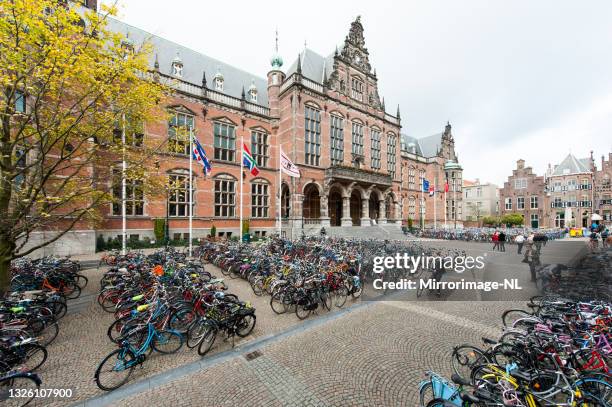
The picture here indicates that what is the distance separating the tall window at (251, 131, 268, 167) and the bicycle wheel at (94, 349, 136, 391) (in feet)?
65.4

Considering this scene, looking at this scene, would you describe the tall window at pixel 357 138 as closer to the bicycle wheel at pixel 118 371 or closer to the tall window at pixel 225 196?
the tall window at pixel 225 196

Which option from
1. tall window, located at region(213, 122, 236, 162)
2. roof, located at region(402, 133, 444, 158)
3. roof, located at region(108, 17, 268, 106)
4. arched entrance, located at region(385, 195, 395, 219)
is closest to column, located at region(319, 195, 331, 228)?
tall window, located at region(213, 122, 236, 162)

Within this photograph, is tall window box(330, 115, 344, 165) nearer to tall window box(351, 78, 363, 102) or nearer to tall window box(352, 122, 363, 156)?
tall window box(352, 122, 363, 156)

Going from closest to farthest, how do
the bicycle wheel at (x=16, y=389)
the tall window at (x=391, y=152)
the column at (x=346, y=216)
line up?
1. the bicycle wheel at (x=16, y=389)
2. the column at (x=346, y=216)
3. the tall window at (x=391, y=152)

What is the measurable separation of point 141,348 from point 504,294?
1035cm

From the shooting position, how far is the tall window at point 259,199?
22453 mm

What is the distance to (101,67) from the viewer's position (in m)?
6.11

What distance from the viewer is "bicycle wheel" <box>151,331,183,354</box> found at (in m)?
4.58

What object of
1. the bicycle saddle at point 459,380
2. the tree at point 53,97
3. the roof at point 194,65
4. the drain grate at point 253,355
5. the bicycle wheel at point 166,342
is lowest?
the drain grate at point 253,355

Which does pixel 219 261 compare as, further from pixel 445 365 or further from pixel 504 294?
pixel 504 294

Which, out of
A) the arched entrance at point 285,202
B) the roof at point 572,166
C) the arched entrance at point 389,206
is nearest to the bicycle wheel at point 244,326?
the arched entrance at point 285,202

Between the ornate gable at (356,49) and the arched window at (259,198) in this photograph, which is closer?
the arched window at (259,198)

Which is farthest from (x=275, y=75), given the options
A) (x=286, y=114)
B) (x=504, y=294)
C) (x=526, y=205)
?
(x=526, y=205)

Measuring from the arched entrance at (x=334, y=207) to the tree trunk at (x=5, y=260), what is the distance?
24.3 m
